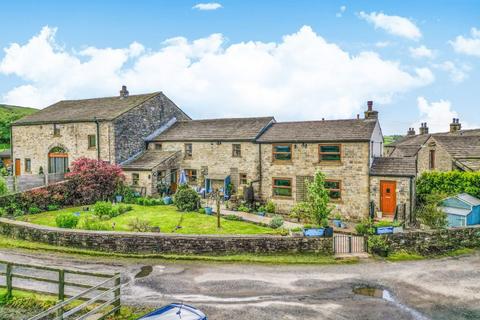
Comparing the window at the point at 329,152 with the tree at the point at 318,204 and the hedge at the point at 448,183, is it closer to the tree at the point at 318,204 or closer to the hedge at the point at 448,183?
the hedge at the point at 448,183

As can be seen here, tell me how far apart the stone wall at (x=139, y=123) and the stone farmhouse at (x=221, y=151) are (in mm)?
93

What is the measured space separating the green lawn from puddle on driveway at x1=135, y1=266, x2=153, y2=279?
5.01 m

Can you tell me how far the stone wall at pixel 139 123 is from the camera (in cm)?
3142

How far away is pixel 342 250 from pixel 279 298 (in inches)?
221

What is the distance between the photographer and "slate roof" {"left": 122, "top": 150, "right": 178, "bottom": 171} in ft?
97.3

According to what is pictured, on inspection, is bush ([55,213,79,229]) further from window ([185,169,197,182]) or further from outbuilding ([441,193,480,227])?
outbuilding ([441,193,480,227])

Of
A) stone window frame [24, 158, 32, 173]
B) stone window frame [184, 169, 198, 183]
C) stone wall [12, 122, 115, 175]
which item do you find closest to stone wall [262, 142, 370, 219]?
stone window frame [184, 169, 198, 183]

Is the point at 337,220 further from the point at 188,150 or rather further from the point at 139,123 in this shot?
the point at 139,123

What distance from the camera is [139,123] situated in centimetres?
3334

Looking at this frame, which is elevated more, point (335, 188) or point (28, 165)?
point (28, 165)

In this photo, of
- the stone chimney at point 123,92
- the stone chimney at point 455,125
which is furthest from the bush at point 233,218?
the stone chimney at point 455,125

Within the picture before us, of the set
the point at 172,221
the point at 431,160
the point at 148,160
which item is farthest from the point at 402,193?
the point at 148,160

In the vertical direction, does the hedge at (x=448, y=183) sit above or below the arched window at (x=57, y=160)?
below

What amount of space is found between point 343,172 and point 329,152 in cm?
Result: 175
